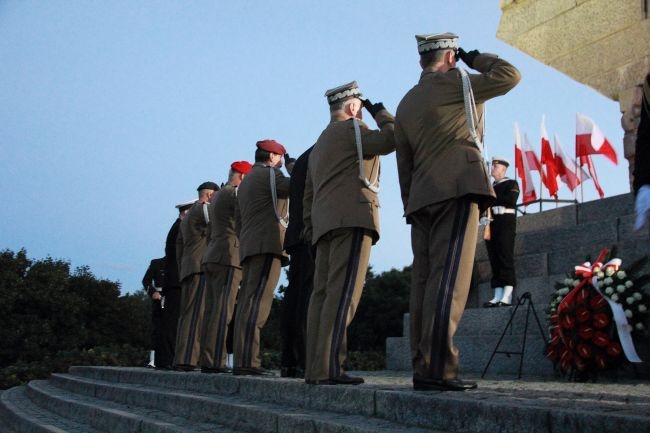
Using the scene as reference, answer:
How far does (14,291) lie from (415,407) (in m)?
29.0

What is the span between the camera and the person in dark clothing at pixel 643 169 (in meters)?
3.22

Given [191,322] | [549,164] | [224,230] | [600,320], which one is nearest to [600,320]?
[600,320]

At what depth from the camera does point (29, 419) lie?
857cm

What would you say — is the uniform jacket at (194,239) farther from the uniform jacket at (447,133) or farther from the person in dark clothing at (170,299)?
the uniform jacket at (447,133)

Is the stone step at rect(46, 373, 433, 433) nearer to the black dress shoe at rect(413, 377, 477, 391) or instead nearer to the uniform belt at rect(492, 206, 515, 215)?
the black dress shoe at rect(413, 377, 477, 391)

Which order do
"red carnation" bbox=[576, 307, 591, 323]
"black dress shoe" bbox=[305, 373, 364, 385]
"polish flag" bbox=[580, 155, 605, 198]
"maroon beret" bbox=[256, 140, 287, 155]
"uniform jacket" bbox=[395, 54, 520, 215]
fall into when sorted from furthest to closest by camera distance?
"polish flag" bbox=[580, 155, 605, 198]
"maroon beret" bbox=[256, 140, 287, 155]
"red carnation" bbox=[576, 307, 591, 323]
"black dress shoe" bbox=[305, 373, 364, 385]
"uniform jacket" bbox=[395, 54, 520, 215]

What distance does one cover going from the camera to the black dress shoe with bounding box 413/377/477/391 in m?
4.34

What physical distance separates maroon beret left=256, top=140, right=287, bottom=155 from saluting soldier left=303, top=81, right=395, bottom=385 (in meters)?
2.15

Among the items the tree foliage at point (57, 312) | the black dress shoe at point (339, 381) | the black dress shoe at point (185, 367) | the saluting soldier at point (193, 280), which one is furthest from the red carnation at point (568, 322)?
the tree foliage at point (57, 312)

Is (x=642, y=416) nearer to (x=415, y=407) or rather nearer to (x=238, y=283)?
(x=415, y=407)

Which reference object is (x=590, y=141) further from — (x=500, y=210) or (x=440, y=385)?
(x=440, y=385)

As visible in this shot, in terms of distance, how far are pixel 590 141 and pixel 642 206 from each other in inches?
432

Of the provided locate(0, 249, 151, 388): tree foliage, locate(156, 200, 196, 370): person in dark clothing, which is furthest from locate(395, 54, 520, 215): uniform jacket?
locate(0, 249, 151, 388): tree foliage

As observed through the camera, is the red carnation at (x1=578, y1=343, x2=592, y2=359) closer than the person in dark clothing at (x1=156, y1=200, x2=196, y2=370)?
Yes
